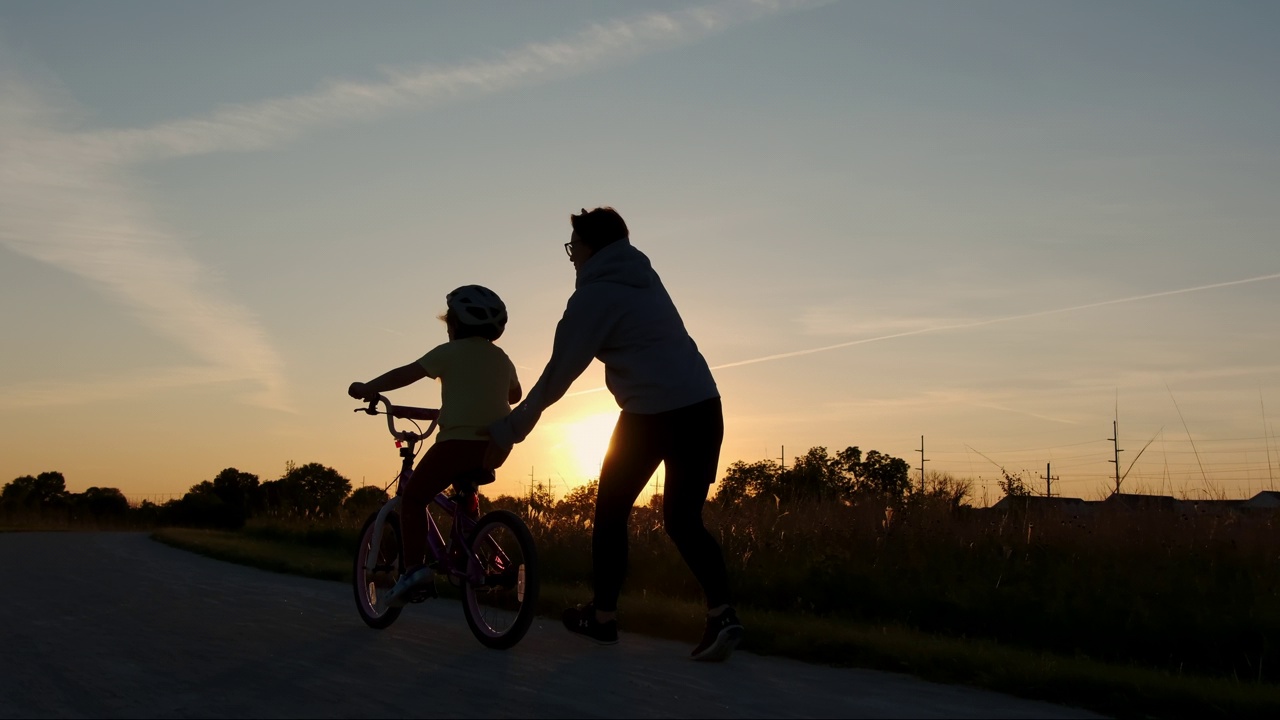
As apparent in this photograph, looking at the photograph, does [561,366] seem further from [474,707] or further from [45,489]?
[45,489]

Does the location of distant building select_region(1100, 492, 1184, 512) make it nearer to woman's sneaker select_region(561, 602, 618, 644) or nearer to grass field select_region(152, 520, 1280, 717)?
grass field select_region(152, 520, 1280, 717)

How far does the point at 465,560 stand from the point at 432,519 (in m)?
0.48

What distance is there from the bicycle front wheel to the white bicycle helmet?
1167 millimetres

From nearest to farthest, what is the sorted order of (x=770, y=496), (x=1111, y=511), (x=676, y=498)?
(x=676, y=498) < (x=1111, y=511) < (x=770, y=496)

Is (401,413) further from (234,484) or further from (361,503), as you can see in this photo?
(234,484)

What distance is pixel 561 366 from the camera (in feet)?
22.7

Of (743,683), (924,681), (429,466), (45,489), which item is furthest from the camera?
(45,489)

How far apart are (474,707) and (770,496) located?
953cm

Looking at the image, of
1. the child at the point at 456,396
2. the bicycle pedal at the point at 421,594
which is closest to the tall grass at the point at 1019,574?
the bicycle pedal at the point at 421,594

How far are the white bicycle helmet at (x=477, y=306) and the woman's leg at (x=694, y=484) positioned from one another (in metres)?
1.44

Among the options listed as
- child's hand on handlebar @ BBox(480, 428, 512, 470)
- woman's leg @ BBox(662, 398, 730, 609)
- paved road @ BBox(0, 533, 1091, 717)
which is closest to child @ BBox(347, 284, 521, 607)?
child's hand on handlebar @ BBox(480, 428, 512, 470)

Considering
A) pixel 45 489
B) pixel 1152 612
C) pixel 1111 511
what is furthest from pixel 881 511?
pixel 45 489

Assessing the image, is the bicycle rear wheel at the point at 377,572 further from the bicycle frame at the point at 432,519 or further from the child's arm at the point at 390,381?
the child's arm at the point at 390,381

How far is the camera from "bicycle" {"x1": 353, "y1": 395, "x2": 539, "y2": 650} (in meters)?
7.10
